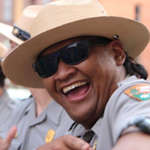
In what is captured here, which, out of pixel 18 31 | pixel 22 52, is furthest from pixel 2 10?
pixel 22 52

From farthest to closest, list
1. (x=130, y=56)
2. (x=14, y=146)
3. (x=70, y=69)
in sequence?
(x=14, y=146) → (x=130, y=56) → (x=70, y=69)

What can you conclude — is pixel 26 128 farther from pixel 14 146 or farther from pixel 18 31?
pixel 18 31

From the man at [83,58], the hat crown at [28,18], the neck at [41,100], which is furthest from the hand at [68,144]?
the hat crown at [28,18]

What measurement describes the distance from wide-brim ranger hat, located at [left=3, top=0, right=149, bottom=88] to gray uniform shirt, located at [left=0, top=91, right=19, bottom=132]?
1.53 meters

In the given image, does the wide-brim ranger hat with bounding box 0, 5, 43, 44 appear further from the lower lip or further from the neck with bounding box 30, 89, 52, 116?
the lower lip

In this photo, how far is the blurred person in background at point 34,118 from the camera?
307cm

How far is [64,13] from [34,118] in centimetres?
140

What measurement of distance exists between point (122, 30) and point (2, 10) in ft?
63.9

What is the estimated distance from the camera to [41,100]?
346 centimetres

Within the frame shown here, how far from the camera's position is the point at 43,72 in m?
2.27

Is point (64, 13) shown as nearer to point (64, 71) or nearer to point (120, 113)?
point (64, 71)

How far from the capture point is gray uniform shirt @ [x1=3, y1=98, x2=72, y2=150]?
10.0 feet

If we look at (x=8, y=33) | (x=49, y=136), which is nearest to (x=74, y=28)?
(x=49, y=136)

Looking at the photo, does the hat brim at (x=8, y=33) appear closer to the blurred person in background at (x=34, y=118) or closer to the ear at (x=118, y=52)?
the blurred person in background at (x=34, y=118)
